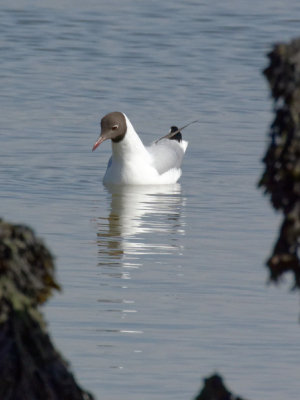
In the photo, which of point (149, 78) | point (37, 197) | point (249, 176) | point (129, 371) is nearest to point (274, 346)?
point (129, 371)

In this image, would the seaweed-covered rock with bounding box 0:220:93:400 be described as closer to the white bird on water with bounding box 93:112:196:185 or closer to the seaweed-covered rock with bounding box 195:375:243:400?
the seaweed-covered rock with bounding box 195:375:243:400

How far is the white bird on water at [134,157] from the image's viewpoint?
37.7ft

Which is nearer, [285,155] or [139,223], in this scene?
[285,155]

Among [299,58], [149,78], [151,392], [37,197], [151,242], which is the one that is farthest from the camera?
[149,78]

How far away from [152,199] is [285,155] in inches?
340

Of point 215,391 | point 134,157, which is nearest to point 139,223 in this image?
point 134,157

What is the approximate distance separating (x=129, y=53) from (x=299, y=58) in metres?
16.3

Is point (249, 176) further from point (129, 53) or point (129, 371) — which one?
point (129, 53)

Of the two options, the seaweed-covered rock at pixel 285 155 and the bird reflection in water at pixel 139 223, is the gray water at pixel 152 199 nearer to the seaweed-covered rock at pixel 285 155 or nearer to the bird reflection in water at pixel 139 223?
the bird reflection in water at pixel 139 223

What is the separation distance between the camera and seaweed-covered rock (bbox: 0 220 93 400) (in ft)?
7.80

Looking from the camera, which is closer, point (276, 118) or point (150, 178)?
point (276, 118)

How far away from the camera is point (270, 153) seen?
7.55 ft

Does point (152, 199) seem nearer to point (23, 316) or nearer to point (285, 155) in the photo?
point (23, 316)

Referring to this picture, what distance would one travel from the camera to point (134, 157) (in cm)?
1185
